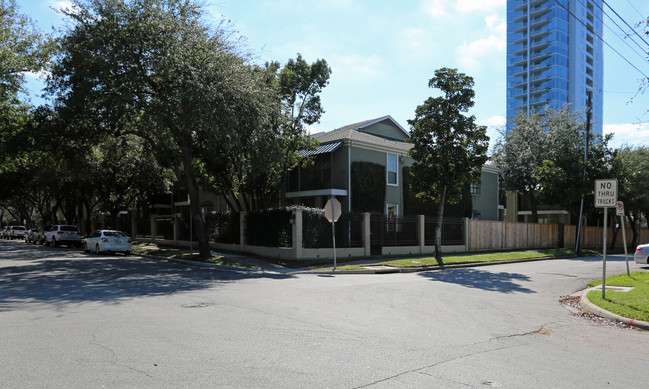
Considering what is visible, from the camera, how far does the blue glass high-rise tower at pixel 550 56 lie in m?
88.4

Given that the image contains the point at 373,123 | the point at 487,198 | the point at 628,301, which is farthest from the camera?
the point at 487,198

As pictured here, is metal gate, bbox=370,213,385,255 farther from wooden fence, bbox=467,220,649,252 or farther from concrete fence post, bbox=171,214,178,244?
concrete fence post, bbox=171,214,178,244

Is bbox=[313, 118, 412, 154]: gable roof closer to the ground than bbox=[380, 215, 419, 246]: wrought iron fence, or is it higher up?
higher up

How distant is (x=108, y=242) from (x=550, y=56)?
8905 centimetres

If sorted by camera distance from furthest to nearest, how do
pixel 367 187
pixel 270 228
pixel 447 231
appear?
pixel 367 187
pixel 447 231
pixel 270 228

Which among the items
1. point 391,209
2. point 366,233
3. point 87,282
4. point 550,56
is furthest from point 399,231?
point 550,56

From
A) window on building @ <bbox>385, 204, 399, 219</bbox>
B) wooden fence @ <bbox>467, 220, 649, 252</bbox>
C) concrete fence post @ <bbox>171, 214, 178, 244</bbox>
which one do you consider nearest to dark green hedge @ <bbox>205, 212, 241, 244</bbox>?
concrete fence post @ <bbox>171, 214, 178, 244</bbox>

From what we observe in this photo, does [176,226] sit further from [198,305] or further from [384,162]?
[198,305]

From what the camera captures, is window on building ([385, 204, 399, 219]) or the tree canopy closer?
the tree canopy

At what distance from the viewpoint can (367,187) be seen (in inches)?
1106

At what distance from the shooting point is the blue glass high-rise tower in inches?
3482

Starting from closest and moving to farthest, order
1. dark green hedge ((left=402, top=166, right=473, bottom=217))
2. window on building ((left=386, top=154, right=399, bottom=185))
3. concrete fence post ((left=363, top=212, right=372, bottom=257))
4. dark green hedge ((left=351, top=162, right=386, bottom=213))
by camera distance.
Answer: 1. concrete fence post ((left=363, top=212, right=372, bottom=257))
2. dark green hedge ((left=351, top=162, right=386, bottom=213))
3. window on building ((left=386, top=154, right=399, bottom=185))
4. dark green hedge ((left=402, top=166, right=473, bottom=217))

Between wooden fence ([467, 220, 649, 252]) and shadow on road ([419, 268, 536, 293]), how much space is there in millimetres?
10250

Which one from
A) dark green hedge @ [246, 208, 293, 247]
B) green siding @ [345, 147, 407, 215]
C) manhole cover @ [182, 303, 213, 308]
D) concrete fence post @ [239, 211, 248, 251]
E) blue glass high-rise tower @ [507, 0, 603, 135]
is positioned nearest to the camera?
manhole cover @ [182, 303, 213, 308]
